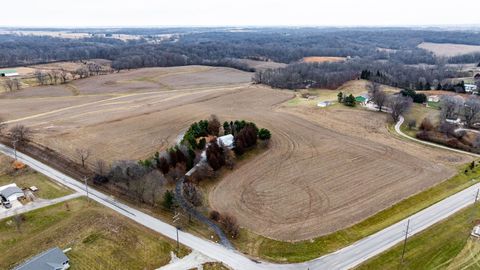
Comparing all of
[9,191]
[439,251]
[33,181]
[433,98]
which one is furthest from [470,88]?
[9,191]

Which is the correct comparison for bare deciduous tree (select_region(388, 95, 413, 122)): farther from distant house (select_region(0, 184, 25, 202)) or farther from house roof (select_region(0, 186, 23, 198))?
house roof (select_region(0, 186, 23, 198))

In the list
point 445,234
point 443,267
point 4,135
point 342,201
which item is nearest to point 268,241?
point 342,201

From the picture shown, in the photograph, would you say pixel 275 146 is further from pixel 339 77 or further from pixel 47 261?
pixel 339 77

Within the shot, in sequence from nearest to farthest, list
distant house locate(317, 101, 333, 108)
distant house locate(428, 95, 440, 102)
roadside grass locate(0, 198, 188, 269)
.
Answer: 1. roadside grass locate(0, 198, 188, 269)
2. distant house locate(317, 101, 333, 108)
3. distant house locate(428, 95, 440, 102)

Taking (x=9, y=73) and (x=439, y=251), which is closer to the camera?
(x=439, y=251)

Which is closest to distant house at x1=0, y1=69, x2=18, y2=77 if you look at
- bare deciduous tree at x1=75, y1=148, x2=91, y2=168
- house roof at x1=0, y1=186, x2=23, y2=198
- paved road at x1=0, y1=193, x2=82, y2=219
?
bare deciduous tree at x1=75, y1=148, x2=91, y2=168

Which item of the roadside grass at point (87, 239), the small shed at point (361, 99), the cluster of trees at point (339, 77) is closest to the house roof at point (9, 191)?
the roadside grass at point (87, 239)
